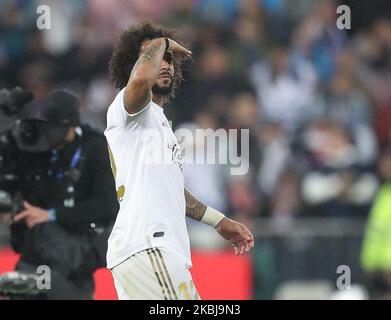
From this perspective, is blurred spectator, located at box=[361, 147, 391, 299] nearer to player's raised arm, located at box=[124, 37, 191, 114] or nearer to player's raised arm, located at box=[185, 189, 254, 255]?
player's raised arm, located at box=[185, 189, 254, 255]

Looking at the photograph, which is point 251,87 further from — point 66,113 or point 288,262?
point 66,113

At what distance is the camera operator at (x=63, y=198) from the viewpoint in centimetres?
761

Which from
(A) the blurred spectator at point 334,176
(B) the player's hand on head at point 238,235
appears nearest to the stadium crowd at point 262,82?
(A) the blurred spectator at point 334,176

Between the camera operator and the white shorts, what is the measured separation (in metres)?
1.73

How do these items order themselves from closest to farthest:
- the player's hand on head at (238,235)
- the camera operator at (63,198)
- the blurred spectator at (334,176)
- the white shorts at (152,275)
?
the white shorts at (152,275) → the player's hand on head at (238,235) → the camera operator at (63,198) → the blurred spectator at (334,176)

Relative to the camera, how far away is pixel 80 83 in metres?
12.6

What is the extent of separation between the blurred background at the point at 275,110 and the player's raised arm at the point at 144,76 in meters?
3.35

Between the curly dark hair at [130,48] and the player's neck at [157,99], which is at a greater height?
the curly dark hair at [130,48]

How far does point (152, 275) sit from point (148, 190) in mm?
451

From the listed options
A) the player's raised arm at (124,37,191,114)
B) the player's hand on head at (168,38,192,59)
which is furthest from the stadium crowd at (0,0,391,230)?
the player's raised arm at (124,37,191,114)

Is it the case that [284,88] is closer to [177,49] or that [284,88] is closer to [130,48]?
[130,48]

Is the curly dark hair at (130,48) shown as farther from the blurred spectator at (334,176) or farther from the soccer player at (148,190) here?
the blurred spectator at (334,176)

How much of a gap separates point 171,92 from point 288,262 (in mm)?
4405
